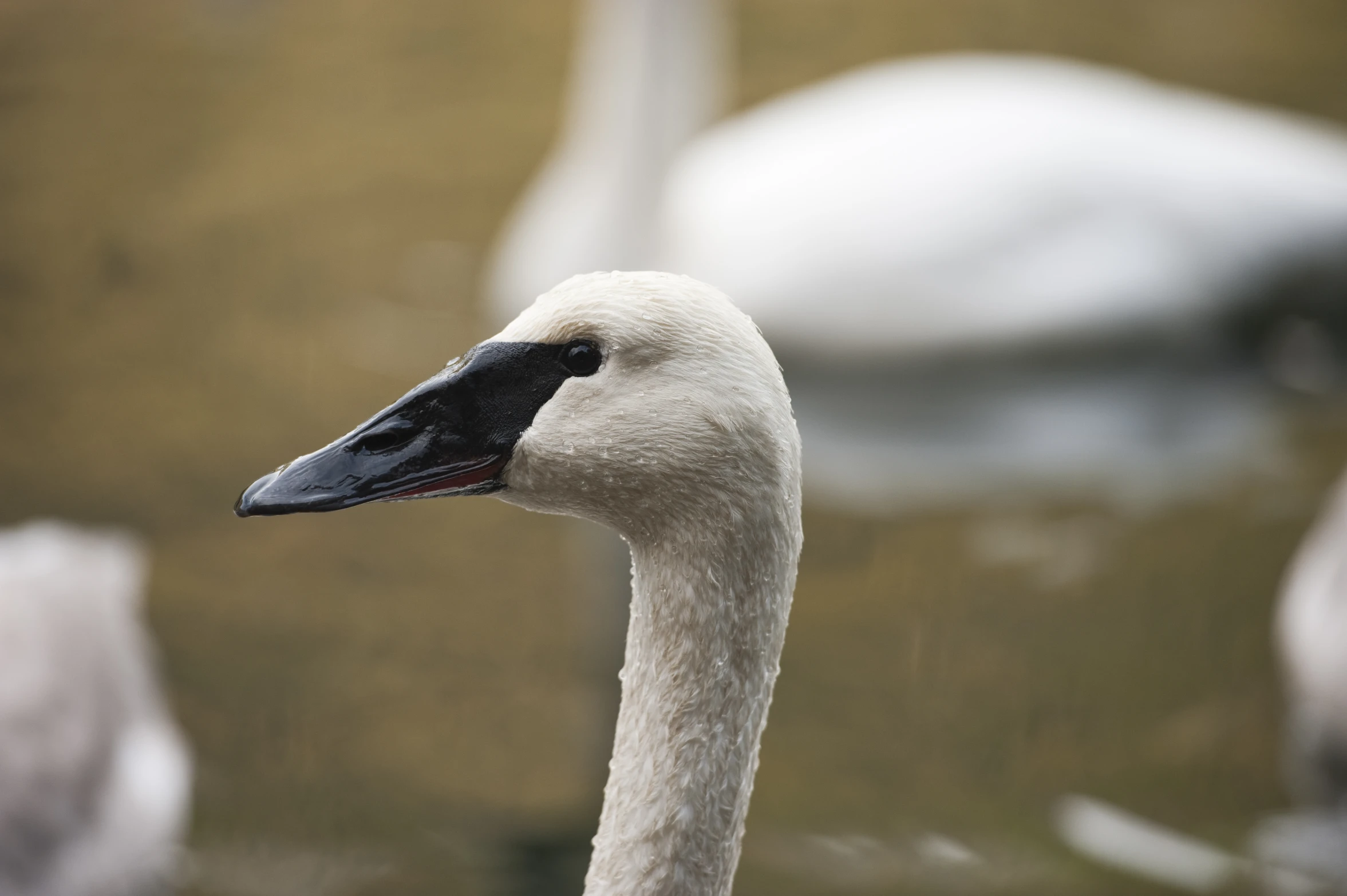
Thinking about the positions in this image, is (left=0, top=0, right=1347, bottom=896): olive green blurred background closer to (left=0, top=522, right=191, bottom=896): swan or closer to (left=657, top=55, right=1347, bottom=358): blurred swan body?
(left=0, top=522, right=191, bottom=896): swan

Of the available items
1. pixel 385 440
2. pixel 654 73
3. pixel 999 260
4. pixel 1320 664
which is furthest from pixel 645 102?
pixel 385 440

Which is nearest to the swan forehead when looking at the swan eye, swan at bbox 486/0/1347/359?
the swan eye

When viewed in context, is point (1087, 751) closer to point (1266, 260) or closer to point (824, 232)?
point (824, 232)

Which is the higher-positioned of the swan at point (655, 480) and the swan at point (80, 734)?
the swan at point (80, 734)

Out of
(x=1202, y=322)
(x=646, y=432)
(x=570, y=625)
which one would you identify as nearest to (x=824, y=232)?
(x=1202, y=322)

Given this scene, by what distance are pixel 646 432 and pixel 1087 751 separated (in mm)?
2668

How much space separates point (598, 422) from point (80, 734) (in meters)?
2.03

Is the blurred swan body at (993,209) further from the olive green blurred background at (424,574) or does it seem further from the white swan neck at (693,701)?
the white swan neck at (693,701)

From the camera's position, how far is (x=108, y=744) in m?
3.41

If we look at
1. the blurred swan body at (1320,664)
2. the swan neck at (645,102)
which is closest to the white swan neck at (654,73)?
the swan neck at (645,102)

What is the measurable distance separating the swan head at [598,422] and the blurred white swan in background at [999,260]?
3.32 m

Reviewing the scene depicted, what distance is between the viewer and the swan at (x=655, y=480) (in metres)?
1.67

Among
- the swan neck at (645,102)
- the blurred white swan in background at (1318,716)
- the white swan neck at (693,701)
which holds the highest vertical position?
the swan neck at (645,102)

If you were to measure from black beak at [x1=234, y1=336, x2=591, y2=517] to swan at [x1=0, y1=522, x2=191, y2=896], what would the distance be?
1.73m
